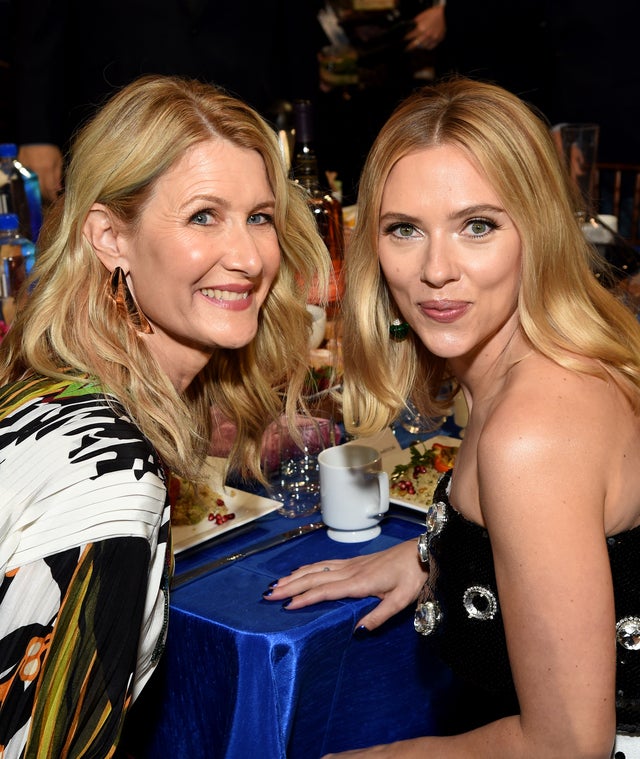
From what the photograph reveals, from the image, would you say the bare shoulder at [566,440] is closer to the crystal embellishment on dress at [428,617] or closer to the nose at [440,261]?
the nose at [440,261]

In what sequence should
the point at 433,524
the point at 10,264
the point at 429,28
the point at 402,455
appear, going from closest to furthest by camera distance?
1. the point at 433,524
2. the point at 402,455
3. the point at 10,264
4. the point at 429,28

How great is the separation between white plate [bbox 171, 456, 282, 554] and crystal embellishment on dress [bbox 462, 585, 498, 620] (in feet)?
1.66

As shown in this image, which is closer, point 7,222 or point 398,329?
point 398,329

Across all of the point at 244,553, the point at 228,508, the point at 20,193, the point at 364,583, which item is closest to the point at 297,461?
the point at 228,508

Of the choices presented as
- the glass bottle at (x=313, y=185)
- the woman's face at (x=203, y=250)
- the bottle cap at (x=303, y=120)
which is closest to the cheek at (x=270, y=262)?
the woman's face at (x=203, y=250)

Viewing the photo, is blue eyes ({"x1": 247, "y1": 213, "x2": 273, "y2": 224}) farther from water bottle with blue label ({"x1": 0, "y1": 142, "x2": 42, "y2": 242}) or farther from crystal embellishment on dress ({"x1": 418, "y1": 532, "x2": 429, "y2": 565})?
water bottle with blue label ({"x1": 0, "y1": 142, "x2": 42, "y2": 242})

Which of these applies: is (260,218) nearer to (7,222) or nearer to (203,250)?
(203,250)

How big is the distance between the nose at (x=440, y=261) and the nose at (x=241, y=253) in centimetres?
31

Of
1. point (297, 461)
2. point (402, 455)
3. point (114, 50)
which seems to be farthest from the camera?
point (114, 50)

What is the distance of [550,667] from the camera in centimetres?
119

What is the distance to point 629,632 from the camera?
1.31 m

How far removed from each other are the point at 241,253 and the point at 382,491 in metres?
0.50

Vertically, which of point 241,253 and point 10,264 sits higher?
point 241,253

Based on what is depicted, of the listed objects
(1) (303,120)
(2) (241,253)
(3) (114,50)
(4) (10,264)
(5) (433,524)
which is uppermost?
(3) (114,50)
